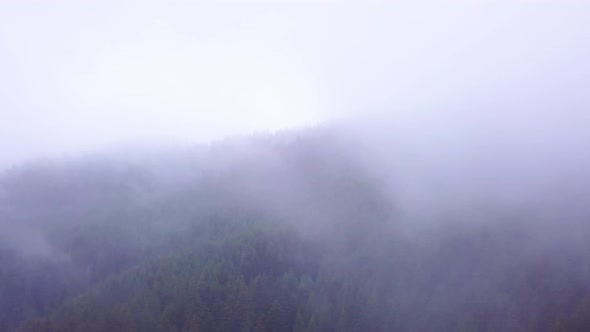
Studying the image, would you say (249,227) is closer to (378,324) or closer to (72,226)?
(378,324)

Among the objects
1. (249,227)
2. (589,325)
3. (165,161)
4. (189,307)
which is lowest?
(589,325)

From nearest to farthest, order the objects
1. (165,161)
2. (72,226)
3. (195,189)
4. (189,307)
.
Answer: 1. (189,307)
2. (72,226)
3. (195,189)
4. (165,161)

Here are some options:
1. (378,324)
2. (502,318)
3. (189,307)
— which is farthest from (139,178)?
(502,318)

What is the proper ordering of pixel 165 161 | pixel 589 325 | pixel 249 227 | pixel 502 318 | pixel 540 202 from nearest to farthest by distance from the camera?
pixel 589 325 → pixel 502 318 → pixel 540 202 → pixel 249 227 → pixel 165 161

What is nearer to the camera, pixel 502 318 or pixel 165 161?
pixel 502 318

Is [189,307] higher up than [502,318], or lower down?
higher up

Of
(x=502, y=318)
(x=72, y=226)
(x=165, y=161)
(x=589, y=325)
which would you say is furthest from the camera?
(x=165, y=161)

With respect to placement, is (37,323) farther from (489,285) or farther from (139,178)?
(139,178)

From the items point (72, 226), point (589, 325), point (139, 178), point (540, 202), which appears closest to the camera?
point (589, 325)

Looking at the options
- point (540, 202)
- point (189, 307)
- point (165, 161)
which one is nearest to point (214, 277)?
point (189, 307)
